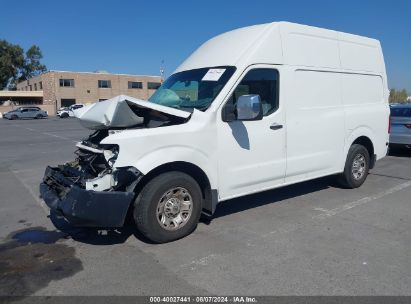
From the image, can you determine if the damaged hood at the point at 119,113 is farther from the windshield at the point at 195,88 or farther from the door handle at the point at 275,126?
the door handle at the point at 275,126

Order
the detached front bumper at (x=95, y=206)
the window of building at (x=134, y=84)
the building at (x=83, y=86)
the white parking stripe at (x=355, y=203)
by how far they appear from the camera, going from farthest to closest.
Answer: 1. the window of building at (x=134, y=84)
2. the building at (x=83, y=86)
3. the white parking stripe at (x=355, y=203)
4. the detached front bumper at (x=95, y=206)

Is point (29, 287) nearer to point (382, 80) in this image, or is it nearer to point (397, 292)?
point (397, 292)

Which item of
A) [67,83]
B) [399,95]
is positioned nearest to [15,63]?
[67,83]

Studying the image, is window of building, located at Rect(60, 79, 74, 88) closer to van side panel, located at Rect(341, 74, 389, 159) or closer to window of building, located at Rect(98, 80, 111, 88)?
window of building, located at Rect(98, 80, 111, 88)

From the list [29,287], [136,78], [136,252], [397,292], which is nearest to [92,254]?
[136,252]

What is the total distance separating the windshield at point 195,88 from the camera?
506 centimetres

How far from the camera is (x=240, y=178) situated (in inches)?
205

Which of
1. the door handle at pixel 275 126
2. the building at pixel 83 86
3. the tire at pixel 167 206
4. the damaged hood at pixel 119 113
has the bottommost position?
the tire at pixel 167 206

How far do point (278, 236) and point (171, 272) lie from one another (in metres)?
1.56

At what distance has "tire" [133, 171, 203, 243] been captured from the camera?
4.42 meters

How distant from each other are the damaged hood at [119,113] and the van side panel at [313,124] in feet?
6.02

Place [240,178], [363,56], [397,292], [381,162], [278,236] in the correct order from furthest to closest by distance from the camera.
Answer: [381,162]
[363,56]
[240,178]
[278,236]
[397,292]

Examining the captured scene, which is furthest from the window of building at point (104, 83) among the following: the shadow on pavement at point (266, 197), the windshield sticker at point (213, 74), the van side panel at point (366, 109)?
the windshield sticker at point (213, 74)

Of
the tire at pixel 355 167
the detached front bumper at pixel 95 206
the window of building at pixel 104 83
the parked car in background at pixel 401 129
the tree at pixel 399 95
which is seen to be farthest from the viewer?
the window of building at pixel 104 83
